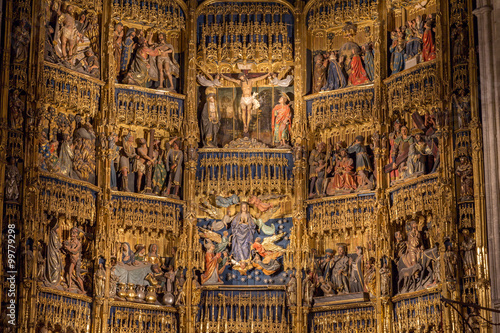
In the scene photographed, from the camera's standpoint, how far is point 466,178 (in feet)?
66.7

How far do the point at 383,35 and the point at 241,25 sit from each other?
3.38 meters

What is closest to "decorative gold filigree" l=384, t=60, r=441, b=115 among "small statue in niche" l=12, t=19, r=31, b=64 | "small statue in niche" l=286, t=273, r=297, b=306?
"small statue in niche" l=286, t=273, r=297, b=306

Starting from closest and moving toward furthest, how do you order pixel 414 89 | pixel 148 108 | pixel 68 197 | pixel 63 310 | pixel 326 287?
pixel 63 310 → pixel 68 197 → pixel 414 89 → pixel 326 287 → pixel 148 108

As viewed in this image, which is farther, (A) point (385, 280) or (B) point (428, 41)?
(B) point (428, 41)

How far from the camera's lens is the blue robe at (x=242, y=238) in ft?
75.9

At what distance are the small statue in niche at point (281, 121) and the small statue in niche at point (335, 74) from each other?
96 cm

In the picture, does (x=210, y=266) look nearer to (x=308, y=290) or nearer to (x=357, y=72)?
(x=308, y=290)

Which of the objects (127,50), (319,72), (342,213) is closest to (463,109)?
(342,213)

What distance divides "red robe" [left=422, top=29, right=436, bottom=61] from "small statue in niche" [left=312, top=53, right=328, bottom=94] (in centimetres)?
257

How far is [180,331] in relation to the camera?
22344 millimetres

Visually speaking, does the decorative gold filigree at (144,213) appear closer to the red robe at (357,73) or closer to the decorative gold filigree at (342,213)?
the decorative gold filigree at (342,213)

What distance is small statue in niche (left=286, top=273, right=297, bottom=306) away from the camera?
2248 cm

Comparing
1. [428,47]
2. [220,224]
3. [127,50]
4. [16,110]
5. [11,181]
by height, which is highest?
[127,50]

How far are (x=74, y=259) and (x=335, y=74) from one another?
7110 mm
